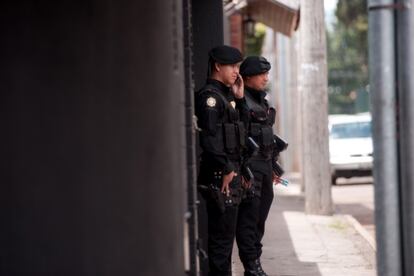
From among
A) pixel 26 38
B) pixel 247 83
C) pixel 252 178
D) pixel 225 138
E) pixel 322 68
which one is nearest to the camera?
pixel 26 38

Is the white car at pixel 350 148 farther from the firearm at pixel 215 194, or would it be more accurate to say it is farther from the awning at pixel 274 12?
the firearm at pixel 215 194

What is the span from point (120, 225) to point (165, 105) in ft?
2.18

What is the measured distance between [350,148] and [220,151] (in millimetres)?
17867

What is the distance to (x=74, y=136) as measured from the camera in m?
5.48

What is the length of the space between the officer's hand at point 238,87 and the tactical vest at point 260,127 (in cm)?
36

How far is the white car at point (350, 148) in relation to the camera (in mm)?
25516

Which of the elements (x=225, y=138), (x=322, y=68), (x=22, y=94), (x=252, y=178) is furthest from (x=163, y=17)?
(x=322, y=68)

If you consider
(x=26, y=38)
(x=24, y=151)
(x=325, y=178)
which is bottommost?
(x=325, y=178)

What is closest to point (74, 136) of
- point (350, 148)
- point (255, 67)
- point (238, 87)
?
point (238, 87)

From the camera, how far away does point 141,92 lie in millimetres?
5648

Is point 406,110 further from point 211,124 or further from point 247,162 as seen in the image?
point 247,162

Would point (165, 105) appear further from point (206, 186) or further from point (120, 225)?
point (206, 186)

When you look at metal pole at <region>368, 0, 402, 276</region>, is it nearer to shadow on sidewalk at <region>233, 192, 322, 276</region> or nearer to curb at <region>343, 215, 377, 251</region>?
shadow on sidewalk at <region>233, 192, 322, 276</region>

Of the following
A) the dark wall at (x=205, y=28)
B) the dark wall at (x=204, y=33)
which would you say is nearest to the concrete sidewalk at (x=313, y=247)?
the dark wall at (x=204, y=33)
